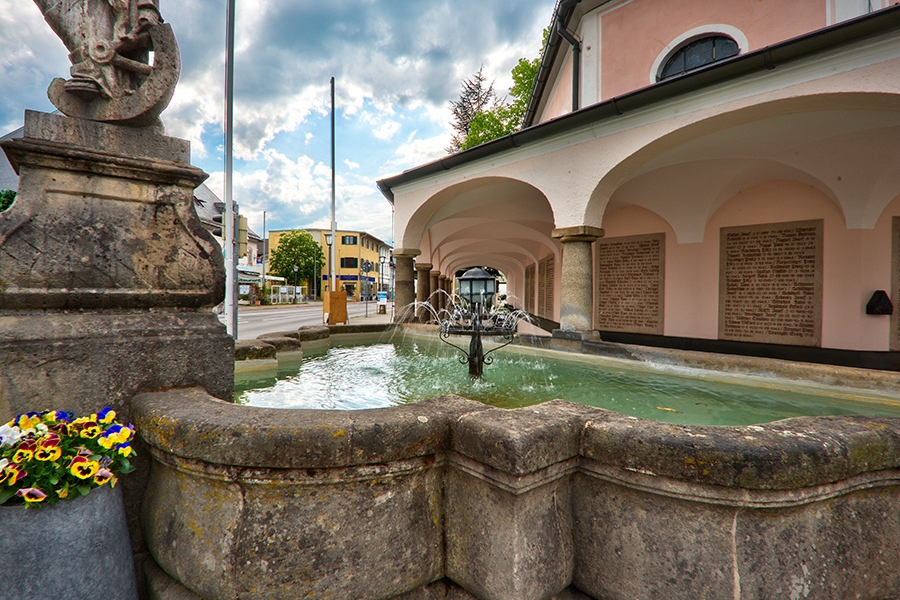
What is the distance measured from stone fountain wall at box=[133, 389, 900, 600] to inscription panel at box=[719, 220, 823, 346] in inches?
341

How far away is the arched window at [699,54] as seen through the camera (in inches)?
315

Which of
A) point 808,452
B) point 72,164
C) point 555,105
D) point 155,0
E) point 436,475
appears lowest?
point 436,475

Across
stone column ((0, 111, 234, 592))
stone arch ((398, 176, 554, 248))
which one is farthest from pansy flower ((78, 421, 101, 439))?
stone arch ((398, 176, 554, 248))

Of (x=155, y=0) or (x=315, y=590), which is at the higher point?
(x=155, y=0)

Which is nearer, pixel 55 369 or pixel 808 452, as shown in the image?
pixel 808 452

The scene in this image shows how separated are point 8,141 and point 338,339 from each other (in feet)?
21.7

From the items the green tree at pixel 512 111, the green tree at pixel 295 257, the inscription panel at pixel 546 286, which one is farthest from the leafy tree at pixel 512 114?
the green tree at pixel 295 257

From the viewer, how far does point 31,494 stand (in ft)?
3.55

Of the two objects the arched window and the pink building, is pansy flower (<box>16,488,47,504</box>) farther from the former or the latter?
the arched window

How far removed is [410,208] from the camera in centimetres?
1057

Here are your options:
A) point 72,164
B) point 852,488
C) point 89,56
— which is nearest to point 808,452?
point 852,488

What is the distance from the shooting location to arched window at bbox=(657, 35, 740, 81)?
8008mm

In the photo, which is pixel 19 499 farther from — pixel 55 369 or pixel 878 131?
pixel 878 131

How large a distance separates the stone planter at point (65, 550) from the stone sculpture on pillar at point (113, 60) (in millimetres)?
1769
